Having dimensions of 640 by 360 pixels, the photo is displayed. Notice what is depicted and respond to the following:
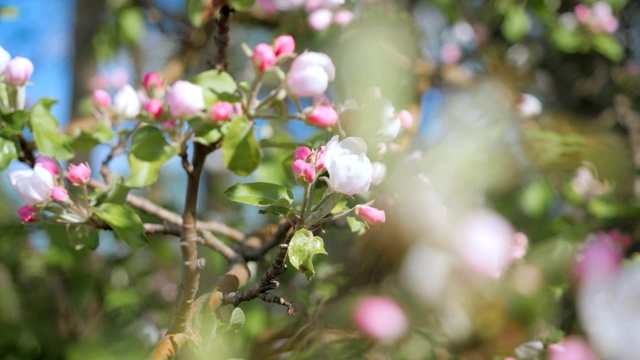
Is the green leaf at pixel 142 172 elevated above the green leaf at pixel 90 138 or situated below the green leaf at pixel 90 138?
below

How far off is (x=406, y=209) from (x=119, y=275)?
1.08 m

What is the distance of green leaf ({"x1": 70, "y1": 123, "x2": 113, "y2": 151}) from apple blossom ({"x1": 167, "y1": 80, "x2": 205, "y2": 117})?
0.14m

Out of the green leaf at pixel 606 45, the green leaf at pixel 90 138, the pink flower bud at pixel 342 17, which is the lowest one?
the green leaf at pixel 90 138

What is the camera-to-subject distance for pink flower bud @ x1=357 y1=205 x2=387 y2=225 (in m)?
0.56

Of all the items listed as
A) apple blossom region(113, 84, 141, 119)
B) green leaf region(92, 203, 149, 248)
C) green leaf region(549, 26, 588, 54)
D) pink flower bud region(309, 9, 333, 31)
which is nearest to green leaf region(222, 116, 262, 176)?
green leaf region(92, 203, 149, 248)

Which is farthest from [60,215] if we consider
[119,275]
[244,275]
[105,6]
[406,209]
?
[105,6]

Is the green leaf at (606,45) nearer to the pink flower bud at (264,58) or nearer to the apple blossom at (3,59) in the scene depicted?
the pink flower bud at (264,58)

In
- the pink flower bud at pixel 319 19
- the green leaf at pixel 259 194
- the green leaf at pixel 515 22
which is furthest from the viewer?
the green leaf at pixel 515 22

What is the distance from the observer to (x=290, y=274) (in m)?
1.22

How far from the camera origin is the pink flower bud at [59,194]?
25.4 inches

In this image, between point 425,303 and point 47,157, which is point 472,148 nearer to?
point 425,303

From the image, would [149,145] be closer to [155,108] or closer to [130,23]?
[155,108]

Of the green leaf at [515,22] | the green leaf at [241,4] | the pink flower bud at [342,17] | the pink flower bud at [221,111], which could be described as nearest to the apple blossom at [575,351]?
the pink flower bud at [221,111]

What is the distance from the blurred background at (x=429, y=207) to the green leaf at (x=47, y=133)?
0.18 meters
